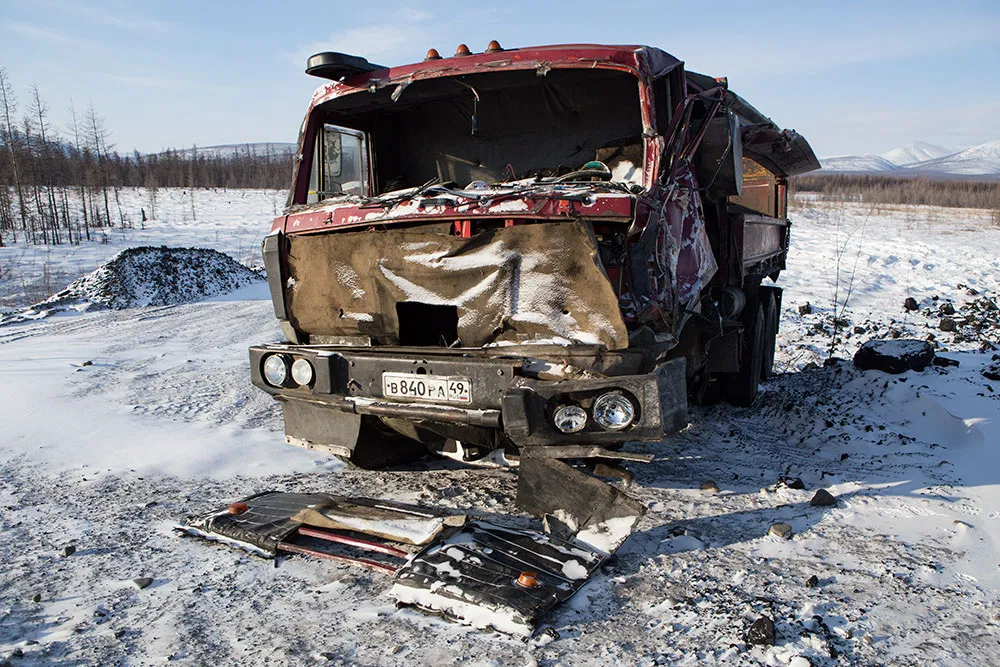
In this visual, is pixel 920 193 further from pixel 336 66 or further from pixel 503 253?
pixel 503 253

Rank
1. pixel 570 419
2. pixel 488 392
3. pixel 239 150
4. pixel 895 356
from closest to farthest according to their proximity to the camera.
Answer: pixel 570 419 < pixel 488 392 < pixel 895 356 < pixel 239 150

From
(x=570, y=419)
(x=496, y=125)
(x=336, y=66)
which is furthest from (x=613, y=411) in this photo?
(x=336, y=66)

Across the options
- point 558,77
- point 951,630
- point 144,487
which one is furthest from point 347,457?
point 951,630

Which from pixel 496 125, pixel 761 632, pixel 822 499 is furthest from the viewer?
pixel 496 125

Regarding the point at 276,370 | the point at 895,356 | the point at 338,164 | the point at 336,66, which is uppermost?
the point at 336,66

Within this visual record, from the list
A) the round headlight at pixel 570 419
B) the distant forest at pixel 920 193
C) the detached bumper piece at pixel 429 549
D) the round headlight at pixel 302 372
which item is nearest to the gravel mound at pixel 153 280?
the round headlight at pixel 302 372

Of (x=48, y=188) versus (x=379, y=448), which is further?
(x=48, y=188)

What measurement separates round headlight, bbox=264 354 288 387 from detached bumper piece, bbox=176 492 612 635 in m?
0.68

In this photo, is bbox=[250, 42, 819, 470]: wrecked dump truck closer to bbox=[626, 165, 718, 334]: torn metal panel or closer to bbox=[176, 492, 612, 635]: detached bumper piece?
bbox=[626, 165, 718, 334]: torn metal panel

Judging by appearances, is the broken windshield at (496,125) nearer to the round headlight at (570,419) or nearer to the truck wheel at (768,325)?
the round headlight at (570,419)

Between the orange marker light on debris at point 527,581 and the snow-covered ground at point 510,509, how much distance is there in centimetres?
18

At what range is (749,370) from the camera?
6312mm

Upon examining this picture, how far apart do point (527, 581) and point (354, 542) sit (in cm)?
92

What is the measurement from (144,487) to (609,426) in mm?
2969
